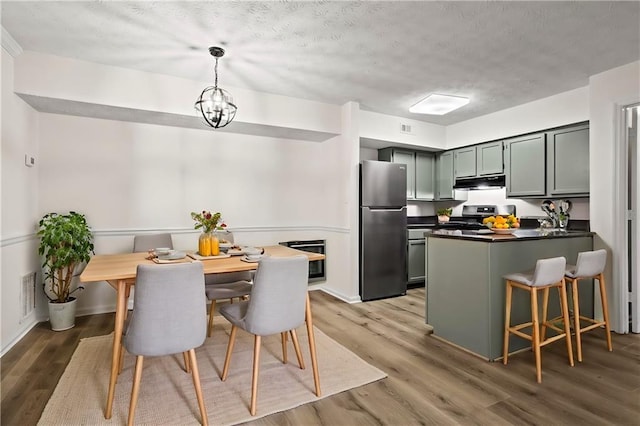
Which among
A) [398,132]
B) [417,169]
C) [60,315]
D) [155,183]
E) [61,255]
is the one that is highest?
[398,132]

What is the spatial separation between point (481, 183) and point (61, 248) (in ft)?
16.5

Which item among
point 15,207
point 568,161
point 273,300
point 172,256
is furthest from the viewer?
point 568,161

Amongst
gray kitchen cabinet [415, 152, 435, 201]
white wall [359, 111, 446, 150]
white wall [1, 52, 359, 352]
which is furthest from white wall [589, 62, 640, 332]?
white wall [1, 52, 359, 352]

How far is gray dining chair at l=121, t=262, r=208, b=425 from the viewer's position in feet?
5.62

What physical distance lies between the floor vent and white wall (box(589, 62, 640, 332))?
543 centimetres

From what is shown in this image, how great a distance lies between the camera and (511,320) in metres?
2.74

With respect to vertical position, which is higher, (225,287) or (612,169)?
(612,169)

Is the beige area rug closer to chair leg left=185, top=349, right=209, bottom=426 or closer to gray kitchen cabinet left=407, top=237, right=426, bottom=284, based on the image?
chair leg left=185, top=349, right=209, bottom=426

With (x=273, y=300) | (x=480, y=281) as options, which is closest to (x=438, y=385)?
(x=480, y=281)

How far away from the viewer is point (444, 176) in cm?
549

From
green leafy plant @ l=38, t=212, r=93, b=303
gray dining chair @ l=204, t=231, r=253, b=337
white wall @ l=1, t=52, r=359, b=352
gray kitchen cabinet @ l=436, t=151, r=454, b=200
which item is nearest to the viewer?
gray dining chair @ l=204, t=231, r=253, b=337

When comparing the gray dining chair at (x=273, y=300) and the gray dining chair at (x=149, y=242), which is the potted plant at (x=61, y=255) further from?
the gray dining chair at (x=273, y=300)

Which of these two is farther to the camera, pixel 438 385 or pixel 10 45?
pixel 10 45

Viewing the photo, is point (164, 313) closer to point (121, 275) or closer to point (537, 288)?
point (121, 275)
